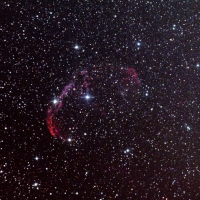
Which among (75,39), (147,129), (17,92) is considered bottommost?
(147,129)

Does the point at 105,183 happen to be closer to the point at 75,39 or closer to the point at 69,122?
the point at 69,122

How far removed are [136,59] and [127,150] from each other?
357mm

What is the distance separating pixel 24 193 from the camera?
1.06 metres

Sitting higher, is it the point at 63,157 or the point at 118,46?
the point at 118,46

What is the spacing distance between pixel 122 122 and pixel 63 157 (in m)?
0.26

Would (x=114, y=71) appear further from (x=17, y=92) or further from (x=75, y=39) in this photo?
(x=17, y=92)

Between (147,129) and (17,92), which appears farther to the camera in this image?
(147,129)

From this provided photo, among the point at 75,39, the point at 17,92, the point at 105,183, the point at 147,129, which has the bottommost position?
the point at 105,183

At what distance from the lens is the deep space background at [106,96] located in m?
1.04

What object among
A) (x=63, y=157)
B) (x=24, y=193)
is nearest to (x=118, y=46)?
(x=63, y=157)

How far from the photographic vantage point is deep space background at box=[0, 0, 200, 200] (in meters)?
1.04

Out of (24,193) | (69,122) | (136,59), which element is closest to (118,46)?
(136,59)

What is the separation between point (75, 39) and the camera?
108 cm

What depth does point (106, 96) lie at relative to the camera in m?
1.12
